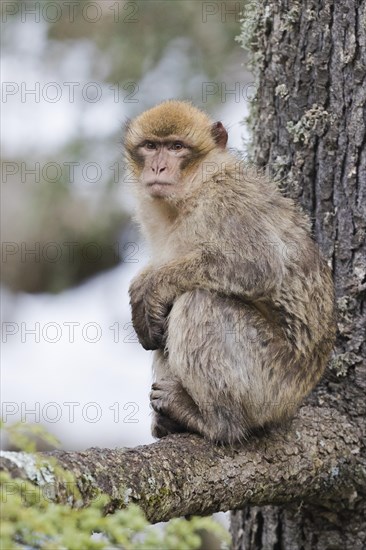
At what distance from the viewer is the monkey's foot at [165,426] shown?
4.82m

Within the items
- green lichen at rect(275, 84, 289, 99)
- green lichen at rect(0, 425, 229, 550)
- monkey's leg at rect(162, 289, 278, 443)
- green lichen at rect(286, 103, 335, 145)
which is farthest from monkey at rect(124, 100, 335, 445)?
green lichen at rect(0, 425, 229, 550)

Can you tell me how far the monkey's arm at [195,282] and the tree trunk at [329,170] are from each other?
0.57 m

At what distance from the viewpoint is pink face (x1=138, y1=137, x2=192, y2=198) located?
17.5 ft

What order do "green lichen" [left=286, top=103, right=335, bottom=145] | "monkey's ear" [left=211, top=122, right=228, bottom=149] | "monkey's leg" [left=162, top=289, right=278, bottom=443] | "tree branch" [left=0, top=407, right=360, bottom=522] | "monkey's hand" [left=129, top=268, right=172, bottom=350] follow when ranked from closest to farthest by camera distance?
"tree branch" [left=0, top=407, right=360, bottom=522], "monkey's leg" [left=162, top=289, right=278, bottom=443], "monkey's hand" [left=129, top=268, right=172, bottom=350], "green lichen" [left=286, top=103, right=335, bottom=145], "monkey's ear" [left=211, top=122, right=228, bottom=149]

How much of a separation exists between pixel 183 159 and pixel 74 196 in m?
3.94

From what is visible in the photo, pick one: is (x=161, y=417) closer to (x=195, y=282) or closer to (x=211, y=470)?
(x=211, y=470)

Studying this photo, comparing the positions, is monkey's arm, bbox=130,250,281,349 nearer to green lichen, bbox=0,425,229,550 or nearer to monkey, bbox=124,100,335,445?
monkey, bbox=124,100,335,445

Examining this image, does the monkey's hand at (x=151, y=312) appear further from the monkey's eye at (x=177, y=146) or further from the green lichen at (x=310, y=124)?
the green lichen at (x=310, y=124)

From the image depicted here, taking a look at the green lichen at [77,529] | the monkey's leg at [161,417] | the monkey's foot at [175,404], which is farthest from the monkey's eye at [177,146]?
the green lichen at [77,529]

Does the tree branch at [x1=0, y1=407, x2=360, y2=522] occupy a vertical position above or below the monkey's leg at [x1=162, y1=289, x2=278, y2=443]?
below

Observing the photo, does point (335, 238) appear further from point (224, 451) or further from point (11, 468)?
point (11, 468)

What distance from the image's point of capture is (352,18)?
5.14 meters

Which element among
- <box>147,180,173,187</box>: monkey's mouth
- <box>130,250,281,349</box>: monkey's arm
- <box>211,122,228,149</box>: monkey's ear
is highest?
<box>211,122,228,149</box>: monkey's ear

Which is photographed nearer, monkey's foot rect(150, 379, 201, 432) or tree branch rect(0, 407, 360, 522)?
tree branch rect(0, 407, 360, 522)
